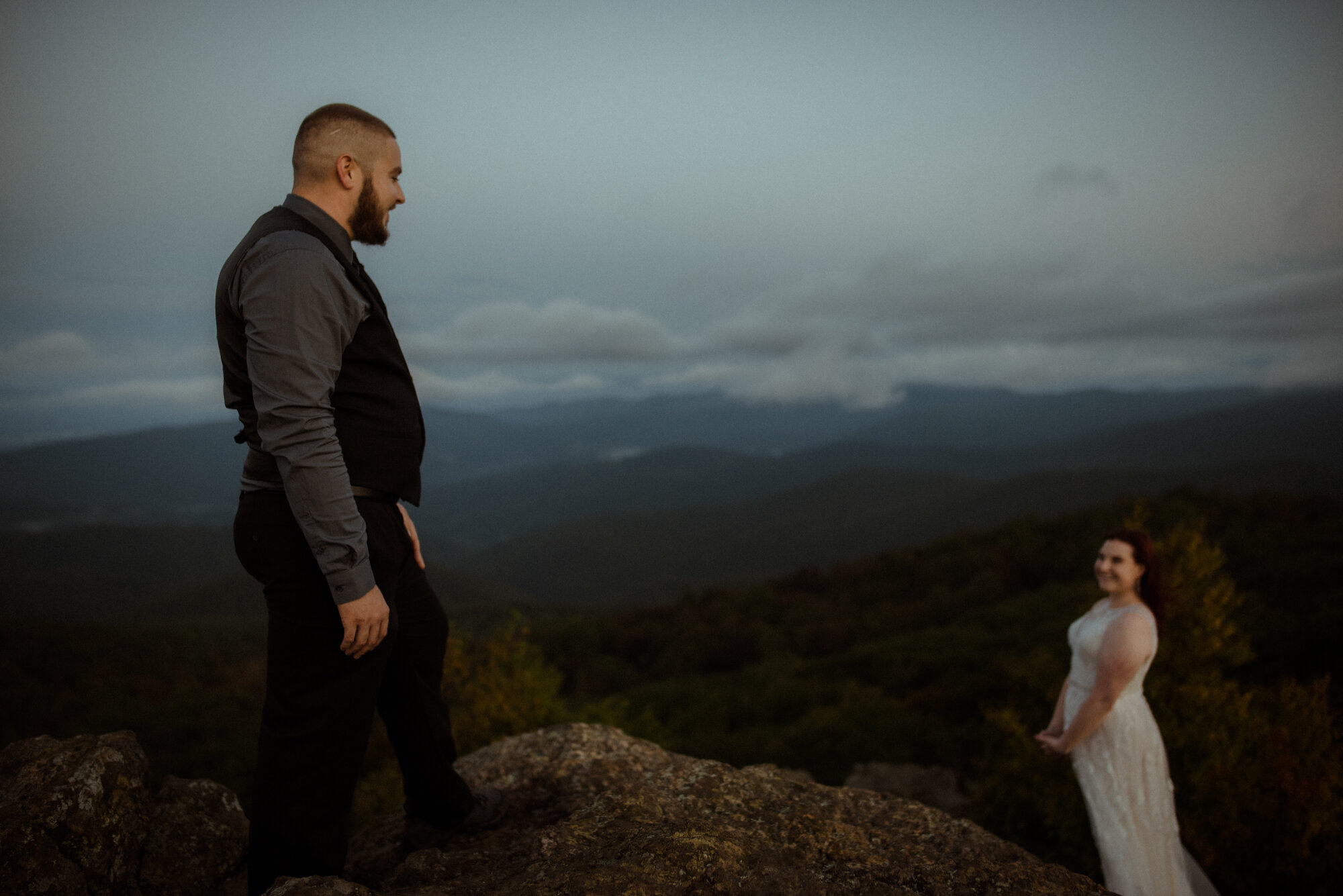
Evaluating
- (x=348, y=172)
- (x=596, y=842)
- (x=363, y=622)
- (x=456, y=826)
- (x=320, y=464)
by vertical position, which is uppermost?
(x=348, y=172)

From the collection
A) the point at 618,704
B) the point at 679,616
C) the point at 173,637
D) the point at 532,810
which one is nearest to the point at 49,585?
the point at 173,637

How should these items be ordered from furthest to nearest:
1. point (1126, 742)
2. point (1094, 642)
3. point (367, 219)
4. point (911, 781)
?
point (911, 781)
point (1094, 642)
point (1126, 742)
point (367, 219)

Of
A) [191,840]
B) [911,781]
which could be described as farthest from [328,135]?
[911,781]

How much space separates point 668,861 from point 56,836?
7.64ft

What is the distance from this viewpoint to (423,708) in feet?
9.91

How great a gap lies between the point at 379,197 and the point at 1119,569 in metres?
4.39

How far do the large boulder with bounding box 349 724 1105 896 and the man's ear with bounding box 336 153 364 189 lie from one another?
2.51 meters

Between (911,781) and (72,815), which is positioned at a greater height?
(72,815)

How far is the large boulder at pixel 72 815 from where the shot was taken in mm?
2395

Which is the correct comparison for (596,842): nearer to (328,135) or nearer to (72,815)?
(72,815)

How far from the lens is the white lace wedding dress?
3.81 m

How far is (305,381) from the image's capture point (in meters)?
2.18

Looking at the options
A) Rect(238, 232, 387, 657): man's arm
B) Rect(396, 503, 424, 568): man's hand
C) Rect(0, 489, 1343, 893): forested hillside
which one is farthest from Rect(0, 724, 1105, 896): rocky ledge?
Rect(0, 489, 1343, 893): forested hillside

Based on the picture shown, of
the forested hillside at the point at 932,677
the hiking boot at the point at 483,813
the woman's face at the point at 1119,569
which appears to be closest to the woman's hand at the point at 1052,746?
the woman's face at the point at 1119,569
